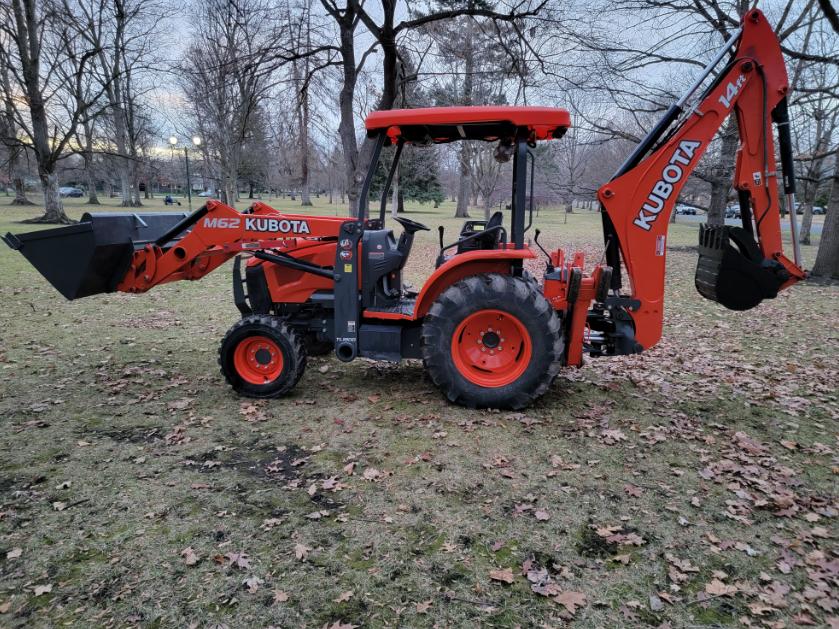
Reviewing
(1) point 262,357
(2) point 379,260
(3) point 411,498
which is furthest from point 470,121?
(3) point 411,498

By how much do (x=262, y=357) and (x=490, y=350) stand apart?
230 centimetres

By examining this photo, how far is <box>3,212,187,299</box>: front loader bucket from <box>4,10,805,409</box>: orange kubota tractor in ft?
0.05

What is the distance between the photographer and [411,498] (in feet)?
12.1

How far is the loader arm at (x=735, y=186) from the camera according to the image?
4.74m

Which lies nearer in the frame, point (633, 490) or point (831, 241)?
point (633, 490)

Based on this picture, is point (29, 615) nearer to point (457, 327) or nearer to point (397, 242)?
point (457, 327)

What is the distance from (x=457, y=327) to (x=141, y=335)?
16.9 feet

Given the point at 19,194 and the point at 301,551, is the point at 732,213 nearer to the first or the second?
the point at 301,551

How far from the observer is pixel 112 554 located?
311cm

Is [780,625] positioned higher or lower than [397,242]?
lower

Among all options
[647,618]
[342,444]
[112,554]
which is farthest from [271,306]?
[647,618]

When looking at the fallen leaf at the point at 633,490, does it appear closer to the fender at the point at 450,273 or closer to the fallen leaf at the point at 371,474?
the fallen leaf at the point at 371,474

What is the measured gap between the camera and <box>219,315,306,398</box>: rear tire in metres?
5.24

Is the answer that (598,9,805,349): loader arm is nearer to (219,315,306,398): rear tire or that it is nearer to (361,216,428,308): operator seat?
(361,216,428,308): operator seat
